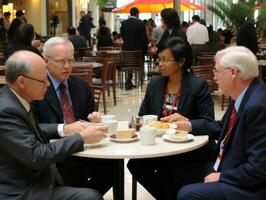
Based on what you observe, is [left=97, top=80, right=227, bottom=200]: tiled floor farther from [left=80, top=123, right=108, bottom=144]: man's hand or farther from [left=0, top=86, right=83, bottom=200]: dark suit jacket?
[left=0, top=86, right=83, bottom=200]: dark suit jacket

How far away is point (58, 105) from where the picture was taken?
3191 millimetres

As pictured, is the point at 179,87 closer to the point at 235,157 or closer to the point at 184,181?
the point at 184,181

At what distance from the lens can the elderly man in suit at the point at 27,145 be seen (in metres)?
2.34

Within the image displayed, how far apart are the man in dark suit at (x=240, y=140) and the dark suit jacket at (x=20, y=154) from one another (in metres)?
0.73

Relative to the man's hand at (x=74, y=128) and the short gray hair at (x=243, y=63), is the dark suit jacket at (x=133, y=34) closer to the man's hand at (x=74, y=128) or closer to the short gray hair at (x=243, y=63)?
the man's hand at (x=74, y=128)

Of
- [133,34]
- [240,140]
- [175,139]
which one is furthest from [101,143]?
[133,34]

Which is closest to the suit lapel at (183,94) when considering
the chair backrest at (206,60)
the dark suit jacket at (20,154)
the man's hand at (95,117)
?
the man's hand at (95,117)

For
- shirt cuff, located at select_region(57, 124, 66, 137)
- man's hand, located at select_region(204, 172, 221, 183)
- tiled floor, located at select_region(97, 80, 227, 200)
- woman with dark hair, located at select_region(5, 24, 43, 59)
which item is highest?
woman with dark hair, located at select_region(5, 24, 43, 59)

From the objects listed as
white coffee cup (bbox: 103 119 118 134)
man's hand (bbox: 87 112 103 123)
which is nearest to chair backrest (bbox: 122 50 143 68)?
man's hand (bbox: 87 112 103 123)

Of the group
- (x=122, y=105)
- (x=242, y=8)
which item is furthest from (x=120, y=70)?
(x=242, y=8)

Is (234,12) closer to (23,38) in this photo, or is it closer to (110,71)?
(110,71)

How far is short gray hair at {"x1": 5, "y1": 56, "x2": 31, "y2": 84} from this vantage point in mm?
2434

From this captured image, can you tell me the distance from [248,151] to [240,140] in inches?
2.9

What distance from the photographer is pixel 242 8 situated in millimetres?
11750
